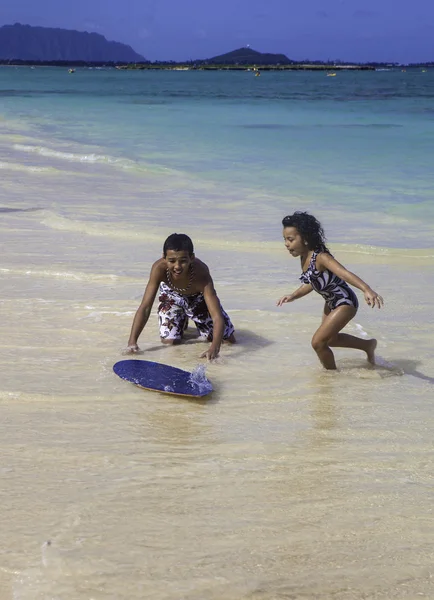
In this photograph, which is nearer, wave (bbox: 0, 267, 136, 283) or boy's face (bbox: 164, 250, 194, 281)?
boy's face (bbox: 164, 250, 194, 281)

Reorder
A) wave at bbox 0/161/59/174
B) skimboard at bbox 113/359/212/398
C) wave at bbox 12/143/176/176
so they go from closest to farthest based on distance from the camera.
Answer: skimboard at bbox 113/359/212/398
wave at bbox 0/161/59/174
wave at bbox 12/143/176/176

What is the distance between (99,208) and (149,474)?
712 centimetres

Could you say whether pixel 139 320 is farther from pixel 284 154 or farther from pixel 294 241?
pixel 284 154

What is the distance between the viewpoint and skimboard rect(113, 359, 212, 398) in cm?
418

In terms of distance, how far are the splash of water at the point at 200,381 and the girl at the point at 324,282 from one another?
598mm

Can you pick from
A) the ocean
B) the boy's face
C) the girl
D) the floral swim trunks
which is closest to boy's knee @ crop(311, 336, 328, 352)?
the girl

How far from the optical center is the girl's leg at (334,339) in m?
4.63

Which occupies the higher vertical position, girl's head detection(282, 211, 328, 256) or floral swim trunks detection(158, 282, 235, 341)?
girl's head detection(282, 211, 328, 256)

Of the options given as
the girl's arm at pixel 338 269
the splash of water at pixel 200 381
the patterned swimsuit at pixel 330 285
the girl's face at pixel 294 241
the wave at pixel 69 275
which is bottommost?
the wave at pixel 69 275

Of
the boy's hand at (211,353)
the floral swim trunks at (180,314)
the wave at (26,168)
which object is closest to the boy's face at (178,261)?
the floral swim trunks at (180,314)

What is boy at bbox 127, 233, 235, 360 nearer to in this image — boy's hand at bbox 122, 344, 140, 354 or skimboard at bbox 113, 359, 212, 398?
boy's hand at bbox 122, 344, 140, 354

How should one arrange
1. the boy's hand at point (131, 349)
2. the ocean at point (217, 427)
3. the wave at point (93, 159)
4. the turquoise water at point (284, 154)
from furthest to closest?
1. the wave at point (93, 159)
2. the turquoise water at point (284, 154)
3. the boy's hand at point (131, 349)
4. the ocean at point (217, 427)

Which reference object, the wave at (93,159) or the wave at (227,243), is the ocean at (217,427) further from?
the wave at (93,159)

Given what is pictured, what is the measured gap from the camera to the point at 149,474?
3.30 metres
